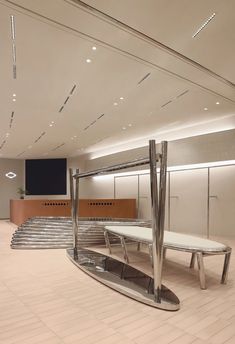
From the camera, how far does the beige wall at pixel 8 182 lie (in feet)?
54.4

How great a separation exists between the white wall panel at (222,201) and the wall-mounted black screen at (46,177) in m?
9.97

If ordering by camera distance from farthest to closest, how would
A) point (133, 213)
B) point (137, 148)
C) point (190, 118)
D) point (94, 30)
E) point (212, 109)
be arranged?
1. point (137, 148)
2. point (133, 213)
3. point (190, 118)
4. point (212, 109)
5. point (94, 30)

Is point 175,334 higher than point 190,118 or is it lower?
lower

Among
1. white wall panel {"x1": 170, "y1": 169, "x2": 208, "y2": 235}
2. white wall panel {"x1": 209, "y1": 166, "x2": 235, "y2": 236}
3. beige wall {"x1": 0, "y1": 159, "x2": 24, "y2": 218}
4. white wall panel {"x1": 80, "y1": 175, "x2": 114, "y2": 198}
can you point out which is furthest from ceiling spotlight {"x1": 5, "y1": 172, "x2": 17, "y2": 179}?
white wall panel {"x1": 209, "y1": 166, "x2": 235, "y2": 236}

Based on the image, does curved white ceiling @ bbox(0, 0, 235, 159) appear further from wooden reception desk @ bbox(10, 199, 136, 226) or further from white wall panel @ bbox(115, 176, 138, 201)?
white wall panel @ bbox(115, 176, 138, 201)

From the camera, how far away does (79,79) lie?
19.0ft

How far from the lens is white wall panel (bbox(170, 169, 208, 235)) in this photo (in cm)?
923

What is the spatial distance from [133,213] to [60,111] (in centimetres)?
501

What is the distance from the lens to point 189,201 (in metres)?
9.69

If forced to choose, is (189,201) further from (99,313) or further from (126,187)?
(99,313)

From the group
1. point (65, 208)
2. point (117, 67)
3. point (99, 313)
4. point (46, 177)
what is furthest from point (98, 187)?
point (99, 313)

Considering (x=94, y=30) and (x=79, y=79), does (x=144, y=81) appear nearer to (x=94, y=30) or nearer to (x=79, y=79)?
(x=79, y=79)

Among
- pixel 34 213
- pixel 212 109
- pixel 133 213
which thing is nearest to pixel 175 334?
pixel 212 109

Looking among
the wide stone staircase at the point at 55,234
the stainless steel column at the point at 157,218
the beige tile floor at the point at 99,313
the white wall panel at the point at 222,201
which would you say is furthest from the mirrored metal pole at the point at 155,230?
the white wall panel at the point at 222,201
